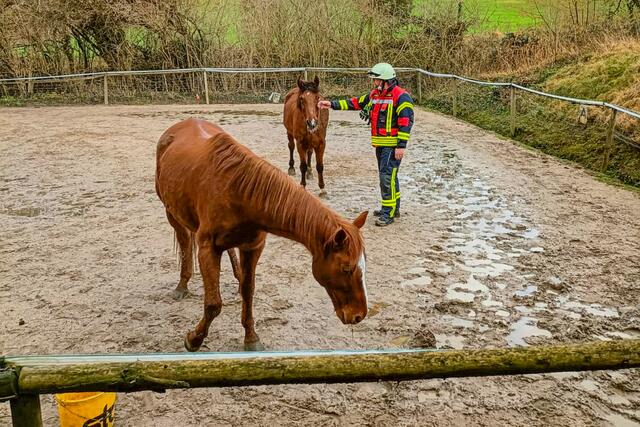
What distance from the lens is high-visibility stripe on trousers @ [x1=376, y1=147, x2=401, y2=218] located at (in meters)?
6.09

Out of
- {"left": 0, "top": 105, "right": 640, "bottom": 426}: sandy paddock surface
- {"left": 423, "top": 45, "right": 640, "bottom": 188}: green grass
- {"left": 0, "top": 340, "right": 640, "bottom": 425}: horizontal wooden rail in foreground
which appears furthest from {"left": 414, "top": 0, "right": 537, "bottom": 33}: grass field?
{"left": 0, "top": 340, "right": 640, "bottom": 425}: horizontal wooden rail in foreground

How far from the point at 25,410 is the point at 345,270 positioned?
1609 millimetres

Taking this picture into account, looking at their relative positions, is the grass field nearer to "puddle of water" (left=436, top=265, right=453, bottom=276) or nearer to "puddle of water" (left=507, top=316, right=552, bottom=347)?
"puddle of water" (left=436, top=265, right=453, bottom=276)

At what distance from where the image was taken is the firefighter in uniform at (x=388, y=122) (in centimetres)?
588

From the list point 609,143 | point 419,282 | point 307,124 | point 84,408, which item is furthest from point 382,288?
point 609,143

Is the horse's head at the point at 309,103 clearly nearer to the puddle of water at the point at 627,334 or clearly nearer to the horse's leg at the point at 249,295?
the horse's leg at the point at 249,295

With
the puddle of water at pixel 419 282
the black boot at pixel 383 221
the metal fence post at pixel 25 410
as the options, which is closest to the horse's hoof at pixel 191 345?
the metal fence post at pixel 25 410

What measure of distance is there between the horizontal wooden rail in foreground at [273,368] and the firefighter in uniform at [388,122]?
4.21 m

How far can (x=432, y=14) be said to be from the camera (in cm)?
1648

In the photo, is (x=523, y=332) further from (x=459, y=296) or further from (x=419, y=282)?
(x=419, y=282)

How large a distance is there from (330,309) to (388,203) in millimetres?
2217

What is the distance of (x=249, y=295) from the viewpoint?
143 inches

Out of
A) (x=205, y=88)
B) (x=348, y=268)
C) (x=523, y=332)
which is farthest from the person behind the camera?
(x=205, y=88)

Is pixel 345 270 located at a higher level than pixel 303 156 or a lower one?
higher
